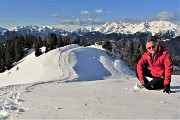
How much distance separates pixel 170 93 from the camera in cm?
1037

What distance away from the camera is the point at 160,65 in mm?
Result: 10953

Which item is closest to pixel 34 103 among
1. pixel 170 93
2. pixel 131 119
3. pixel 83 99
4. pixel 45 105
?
pixel 45 105

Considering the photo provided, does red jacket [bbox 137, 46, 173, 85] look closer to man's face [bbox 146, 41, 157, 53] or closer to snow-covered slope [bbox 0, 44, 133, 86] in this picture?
man's face [bbox 146, 41, 157, 53]

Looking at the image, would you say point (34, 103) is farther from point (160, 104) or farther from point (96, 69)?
point (96, 69)

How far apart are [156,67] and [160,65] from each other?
0.22 metres

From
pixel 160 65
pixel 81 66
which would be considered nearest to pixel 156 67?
pixel 160 65

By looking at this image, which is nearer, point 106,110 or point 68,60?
point 106,110

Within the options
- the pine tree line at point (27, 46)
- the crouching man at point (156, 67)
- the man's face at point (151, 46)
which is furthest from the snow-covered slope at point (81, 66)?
the pine tree line at point (27, 46)

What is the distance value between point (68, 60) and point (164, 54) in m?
34.2

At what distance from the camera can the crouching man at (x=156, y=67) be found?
10.5 m

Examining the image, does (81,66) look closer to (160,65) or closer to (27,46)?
(160,65)

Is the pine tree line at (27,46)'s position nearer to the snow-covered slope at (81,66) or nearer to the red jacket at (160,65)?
the snow-covered slope at (81,66)

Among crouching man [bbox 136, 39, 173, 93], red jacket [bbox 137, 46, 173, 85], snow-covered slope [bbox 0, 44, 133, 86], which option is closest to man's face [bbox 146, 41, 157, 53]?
crouching man [bbox 136, 39, 173, 93]

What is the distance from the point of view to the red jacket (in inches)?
413
